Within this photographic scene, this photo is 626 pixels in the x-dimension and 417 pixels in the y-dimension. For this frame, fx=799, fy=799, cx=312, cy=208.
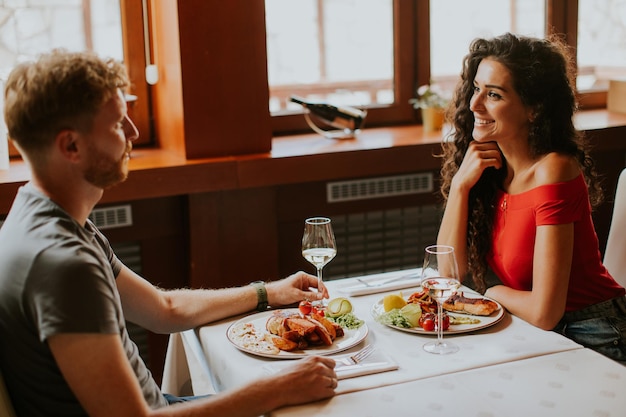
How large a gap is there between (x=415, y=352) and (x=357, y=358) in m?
0.13

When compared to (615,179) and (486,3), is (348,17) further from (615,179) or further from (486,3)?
(615,179)

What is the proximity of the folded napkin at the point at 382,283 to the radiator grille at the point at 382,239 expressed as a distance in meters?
1.13

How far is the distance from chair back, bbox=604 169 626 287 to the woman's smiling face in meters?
0.42

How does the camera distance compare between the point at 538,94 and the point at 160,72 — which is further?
the point at 160,72

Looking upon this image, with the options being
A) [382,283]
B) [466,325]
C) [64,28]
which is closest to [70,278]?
[466,325]

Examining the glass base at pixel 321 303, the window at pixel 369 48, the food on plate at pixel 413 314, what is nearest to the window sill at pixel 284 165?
the window at pixel 369 48

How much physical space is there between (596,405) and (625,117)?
2616 millimetres

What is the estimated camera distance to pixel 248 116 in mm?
2984

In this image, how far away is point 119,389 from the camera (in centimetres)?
130

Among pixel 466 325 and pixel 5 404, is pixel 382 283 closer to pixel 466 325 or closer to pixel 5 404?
pixel 466 325

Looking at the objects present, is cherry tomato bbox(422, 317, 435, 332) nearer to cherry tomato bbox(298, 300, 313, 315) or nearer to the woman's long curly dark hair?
cherry tomato bbox(298, 300, 313, 315)

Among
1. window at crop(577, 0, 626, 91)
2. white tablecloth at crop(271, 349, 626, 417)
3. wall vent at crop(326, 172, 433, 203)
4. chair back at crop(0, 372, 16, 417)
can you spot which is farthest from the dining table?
window at crop(577, 0, 626, 91)

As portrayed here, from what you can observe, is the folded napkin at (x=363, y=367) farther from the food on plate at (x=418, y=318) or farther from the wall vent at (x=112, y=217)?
the wall vent at (x=112, y=217)

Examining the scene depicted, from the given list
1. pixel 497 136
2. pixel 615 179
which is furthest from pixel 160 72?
pixel 615 179
